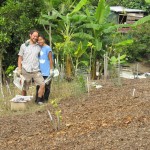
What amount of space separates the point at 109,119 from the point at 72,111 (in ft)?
3.76

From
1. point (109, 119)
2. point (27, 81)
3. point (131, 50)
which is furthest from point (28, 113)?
point (131, 50)

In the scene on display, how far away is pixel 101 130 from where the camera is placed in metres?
5.66

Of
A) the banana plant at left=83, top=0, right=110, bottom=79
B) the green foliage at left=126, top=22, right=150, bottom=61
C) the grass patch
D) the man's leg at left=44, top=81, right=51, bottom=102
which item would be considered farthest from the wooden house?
the man's leg at left=44, top=81, right=51, bottom=102

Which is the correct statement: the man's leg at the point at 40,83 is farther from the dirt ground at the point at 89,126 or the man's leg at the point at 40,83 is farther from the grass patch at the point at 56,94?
the dirt ground at the point at 89,126

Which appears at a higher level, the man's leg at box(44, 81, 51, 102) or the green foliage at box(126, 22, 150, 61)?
the green foliage at box(126, 22, 150, 61)

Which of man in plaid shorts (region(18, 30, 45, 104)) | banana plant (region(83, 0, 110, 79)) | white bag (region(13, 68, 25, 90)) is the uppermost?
banana plant (region(83, 0, 110, 79))

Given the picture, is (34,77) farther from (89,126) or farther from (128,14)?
(128,14)

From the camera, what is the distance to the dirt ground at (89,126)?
5141mm

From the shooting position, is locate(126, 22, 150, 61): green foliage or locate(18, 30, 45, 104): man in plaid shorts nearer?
locate(18, 30, 45, 104): man in plaid shorts

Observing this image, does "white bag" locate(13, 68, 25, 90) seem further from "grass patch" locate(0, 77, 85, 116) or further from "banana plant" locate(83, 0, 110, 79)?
"banana plant" locate(83, 0, 110, 79)

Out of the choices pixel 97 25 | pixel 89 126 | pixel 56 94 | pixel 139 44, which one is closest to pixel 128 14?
pixel 139 44

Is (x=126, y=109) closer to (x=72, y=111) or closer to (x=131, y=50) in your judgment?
(x=72, y=111)

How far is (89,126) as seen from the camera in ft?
19.7

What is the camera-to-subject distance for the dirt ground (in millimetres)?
5141
